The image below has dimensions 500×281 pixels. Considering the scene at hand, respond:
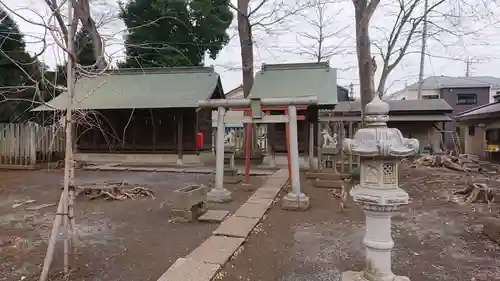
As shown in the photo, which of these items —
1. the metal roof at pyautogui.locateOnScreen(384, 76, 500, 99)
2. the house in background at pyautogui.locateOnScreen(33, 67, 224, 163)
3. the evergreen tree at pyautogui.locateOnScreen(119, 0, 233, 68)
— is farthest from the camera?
the metal roof at pyautogui.locateOnScreen(384, 76, 500, 99)

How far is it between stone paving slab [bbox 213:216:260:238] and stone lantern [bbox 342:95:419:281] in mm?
2363

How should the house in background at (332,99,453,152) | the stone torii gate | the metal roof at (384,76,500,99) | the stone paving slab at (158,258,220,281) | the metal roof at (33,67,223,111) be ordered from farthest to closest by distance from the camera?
the metal roof at (384,76,500,99) → the house in background at (332,99,453,152) → the metal roof at (33,67,223,111) → the stone torii gate → the stone paving slab at (158,258,220,281)

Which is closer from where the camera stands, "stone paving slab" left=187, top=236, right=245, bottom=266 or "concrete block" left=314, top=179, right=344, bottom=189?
"stone paving slab" left=187, top=236, right=245, bottom=266

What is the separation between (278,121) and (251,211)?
2.16m

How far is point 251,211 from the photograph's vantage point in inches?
258

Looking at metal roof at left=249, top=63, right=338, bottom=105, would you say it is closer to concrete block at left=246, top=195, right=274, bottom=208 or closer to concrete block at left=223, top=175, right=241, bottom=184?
concrete block at left=223, top=175, right=241, bottom=184

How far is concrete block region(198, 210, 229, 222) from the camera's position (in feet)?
19.5

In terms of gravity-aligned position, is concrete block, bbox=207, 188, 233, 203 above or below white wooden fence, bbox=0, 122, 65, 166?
below

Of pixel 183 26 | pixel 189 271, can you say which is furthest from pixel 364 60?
pixel 183 26

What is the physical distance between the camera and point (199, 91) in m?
15.8

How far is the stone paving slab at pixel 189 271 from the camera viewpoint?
3.52 meters

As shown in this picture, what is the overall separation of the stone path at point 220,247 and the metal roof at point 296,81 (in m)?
7.42

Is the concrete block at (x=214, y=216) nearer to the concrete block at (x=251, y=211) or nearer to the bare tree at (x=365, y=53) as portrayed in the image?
the concrete block at (x=251, y=211)

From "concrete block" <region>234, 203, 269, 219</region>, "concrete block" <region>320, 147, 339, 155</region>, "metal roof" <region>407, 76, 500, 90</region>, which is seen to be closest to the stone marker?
"concrete block" <region>234, 203, 269, 219</region>
